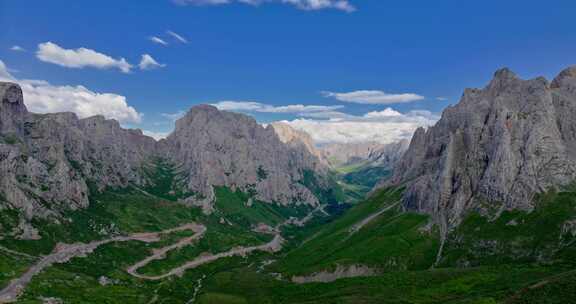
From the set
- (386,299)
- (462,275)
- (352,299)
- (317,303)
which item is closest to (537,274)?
(462,275)

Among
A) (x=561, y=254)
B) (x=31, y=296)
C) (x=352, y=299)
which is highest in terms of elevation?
(x=561, y=254)

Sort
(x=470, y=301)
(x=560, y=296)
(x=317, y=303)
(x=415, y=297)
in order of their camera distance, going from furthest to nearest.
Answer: (x=317, y=303)
(x=415, y=297)
(x=470, y=301)
(x=560, y=296)

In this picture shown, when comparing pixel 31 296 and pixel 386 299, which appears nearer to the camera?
pixel 386 299

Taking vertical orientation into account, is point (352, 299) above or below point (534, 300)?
below

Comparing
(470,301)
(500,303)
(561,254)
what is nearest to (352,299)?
(470,301)

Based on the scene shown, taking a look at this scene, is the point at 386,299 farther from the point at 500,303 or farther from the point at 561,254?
the point at 561,254

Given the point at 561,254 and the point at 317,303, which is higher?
the point at 561,254

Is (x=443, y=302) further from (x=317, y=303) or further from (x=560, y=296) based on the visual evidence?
(x=317, y=303)

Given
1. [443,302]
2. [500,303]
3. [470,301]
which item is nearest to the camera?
[500,303]

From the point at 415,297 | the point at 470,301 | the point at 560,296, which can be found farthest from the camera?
the point at 415,297
